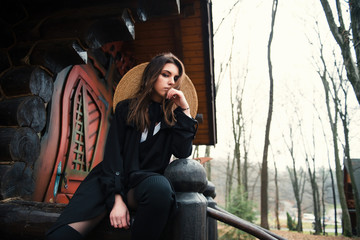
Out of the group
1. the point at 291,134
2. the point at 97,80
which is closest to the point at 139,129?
the point at 97,80

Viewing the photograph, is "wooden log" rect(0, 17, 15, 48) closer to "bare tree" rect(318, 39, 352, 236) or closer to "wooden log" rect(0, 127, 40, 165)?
"wooden log" rect(0, 127, 40, 165)

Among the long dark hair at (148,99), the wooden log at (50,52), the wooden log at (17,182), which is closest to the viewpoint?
the long dark hair at (148,99)

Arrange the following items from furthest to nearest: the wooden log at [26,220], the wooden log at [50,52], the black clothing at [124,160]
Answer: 1. the wooden log at [50,52]
2. the wooden log at [26,220]
3. the black clothing at [124,160]

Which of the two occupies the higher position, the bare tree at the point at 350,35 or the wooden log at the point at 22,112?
the bare tree at the point at 350,35

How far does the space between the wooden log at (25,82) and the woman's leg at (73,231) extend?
1.46 meters

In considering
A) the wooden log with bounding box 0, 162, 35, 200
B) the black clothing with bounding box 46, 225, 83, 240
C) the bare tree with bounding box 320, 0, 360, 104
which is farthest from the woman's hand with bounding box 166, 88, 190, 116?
the bare tree with bounding box 320, 0, 360, 104

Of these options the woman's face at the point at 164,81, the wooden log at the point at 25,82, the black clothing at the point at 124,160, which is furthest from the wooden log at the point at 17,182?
the woman's face at the point at 164,81

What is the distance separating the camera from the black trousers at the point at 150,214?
125 centimetres

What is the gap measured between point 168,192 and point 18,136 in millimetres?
1590

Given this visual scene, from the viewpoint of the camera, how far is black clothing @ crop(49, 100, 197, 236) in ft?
4.62

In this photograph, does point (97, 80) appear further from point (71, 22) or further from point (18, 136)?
point (18, 136)

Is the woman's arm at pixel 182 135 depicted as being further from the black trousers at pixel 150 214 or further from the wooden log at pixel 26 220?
the wooden log at pixel 26 220

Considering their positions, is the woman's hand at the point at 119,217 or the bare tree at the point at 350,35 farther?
the bare tree at the point at 350,35

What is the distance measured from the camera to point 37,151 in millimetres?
2320
